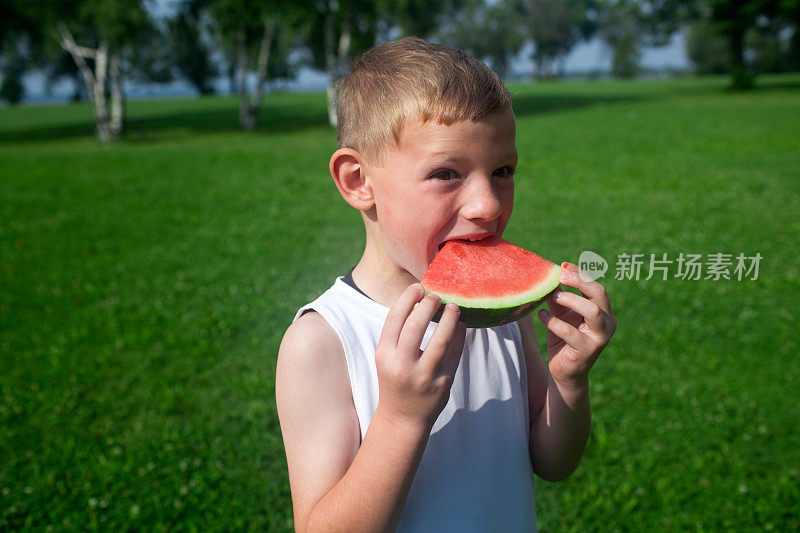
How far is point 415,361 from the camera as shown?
1226 mm

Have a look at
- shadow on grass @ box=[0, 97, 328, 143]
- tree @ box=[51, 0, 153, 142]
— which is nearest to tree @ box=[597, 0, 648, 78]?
shadow on grass @ box=[0, 97, 328, 143]

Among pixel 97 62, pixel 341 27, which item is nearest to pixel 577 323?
pixel 97 62

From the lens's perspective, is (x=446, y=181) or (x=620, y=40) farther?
(x=620, y=40)

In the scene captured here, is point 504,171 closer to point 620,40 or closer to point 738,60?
point 738,60

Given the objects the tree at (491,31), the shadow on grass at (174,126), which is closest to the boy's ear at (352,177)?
the shadow on grass at (174,126)

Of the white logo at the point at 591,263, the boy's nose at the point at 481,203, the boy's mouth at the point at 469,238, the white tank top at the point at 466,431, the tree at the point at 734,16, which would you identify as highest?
the tree at the point at 734,16

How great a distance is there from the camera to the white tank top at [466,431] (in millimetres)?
1527

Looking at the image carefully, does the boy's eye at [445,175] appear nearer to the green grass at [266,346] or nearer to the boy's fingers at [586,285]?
the boy's fingers at [586,285]

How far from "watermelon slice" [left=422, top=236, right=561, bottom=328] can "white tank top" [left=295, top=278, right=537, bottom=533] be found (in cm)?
19

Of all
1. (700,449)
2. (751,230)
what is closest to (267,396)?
(700,449)

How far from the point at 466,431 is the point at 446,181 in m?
0.67

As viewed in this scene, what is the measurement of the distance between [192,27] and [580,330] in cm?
2741

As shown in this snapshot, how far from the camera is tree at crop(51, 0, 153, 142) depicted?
20.2 m

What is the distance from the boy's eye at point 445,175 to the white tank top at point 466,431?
39 cm
